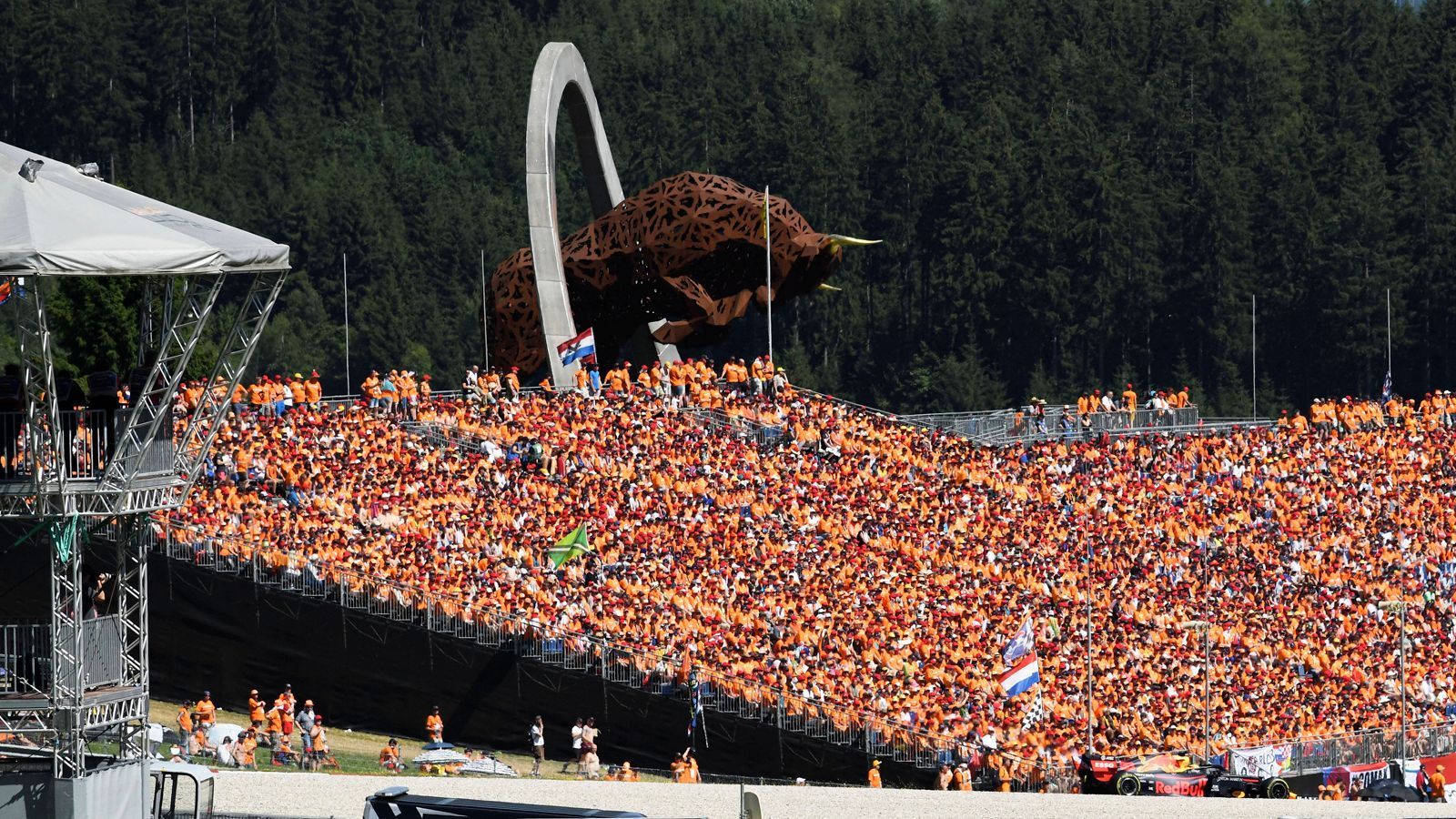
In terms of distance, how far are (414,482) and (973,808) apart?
1454 cm

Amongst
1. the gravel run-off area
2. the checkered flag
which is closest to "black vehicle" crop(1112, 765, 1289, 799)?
the gravel run-off area

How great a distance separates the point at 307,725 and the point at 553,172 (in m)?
23.1

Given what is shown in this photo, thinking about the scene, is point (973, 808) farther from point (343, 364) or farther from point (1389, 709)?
point (343, 364)

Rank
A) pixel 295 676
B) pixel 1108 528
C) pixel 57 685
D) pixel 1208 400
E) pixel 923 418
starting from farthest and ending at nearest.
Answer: pixel 1208 400 < pixel 923 418 < pixel 1108 528 < pixel 295 676 < pixel 57 685

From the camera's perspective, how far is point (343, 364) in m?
98.9

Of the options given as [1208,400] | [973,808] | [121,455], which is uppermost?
[1208,400]

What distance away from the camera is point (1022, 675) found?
37906 mm

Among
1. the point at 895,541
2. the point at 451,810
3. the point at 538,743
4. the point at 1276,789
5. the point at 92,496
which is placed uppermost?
the point at 895,541

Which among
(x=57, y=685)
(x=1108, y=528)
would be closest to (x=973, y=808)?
(x=57, y=685)

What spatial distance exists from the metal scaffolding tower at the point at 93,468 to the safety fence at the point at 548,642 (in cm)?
1158

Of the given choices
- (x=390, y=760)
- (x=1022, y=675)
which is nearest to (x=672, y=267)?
(x=1022, y=675)

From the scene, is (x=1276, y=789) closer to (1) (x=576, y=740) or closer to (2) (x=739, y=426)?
(1) (x=576, y=740)

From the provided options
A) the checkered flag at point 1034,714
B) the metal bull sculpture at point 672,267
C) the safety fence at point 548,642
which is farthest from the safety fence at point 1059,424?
the safety fence at point 548,642

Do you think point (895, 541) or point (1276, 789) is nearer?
point (1276, 789)
